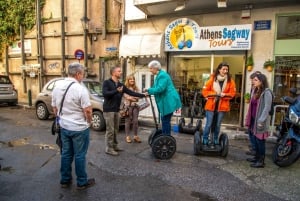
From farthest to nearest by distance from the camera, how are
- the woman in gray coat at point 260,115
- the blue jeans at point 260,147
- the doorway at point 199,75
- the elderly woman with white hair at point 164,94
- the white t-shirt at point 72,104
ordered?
the doorway at point 199,75 < the elderly woman with white hair at point 164,94 < the blue jeans at point 260,147 < the woman in gray coat at point 260,115 < the white t-shirt at point 72,104

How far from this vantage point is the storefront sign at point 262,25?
25.8ft

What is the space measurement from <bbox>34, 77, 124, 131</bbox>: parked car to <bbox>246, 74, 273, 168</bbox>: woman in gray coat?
4.36 meters

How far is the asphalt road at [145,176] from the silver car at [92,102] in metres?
1.43

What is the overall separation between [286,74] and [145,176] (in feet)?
19.8

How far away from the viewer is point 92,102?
7.71 m

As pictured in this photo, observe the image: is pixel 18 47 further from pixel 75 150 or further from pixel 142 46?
pixel 75 150

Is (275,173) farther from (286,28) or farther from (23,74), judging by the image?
(23,74)

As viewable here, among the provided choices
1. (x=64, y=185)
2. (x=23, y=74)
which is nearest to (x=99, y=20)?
(x=23, y=74)

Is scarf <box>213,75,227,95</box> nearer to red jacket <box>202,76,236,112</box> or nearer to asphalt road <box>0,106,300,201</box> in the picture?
red jacket <box>202,76,236,112</box>

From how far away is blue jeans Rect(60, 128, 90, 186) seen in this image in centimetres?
369

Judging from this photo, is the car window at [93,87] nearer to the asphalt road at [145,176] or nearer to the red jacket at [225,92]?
the asphalt road at [145,176]

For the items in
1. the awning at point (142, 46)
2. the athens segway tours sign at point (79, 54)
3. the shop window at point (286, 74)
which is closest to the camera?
the shop window at point (286, 74)

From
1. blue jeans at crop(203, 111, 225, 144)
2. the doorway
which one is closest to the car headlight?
blue jeans at crop(203, 111, 225, 144)

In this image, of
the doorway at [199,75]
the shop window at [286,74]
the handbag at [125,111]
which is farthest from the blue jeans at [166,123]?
the shop window at [286,74]
